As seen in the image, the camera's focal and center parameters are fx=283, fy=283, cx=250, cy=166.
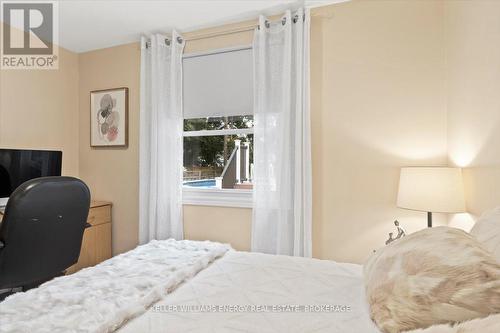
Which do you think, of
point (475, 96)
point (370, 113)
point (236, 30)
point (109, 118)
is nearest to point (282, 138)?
point (370, 113)

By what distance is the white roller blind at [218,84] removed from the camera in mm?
2662

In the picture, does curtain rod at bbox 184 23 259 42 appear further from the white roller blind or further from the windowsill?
the windowsill

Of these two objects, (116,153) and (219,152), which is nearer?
(219,152)

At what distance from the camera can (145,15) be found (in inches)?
101

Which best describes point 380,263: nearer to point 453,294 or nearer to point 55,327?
point 453,294

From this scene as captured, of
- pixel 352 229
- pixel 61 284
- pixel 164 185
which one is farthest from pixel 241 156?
pixel 61 284

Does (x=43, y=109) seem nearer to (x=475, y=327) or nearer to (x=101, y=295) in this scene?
(x=101, y=295)

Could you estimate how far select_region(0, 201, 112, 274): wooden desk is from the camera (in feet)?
9.27

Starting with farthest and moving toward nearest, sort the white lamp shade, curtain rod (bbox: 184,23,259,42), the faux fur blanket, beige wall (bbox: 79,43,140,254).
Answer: beige wall (bbox: 79,43,140,254), curtain rod (bbox: 184,23,259,42), the white lamp shade, the faux fur blanket

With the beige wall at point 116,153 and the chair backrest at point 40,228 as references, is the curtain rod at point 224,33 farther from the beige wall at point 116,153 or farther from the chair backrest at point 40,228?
the chair backrest at point 40,228

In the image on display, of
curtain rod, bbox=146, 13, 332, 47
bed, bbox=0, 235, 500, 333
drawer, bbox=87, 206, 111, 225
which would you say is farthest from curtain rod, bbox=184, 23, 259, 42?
bed, bbox=0, 235, 500, 333

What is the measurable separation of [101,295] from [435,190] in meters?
1.84

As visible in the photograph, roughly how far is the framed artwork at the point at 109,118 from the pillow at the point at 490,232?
10.0 ft

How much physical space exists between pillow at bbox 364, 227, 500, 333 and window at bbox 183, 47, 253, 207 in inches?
72.6
